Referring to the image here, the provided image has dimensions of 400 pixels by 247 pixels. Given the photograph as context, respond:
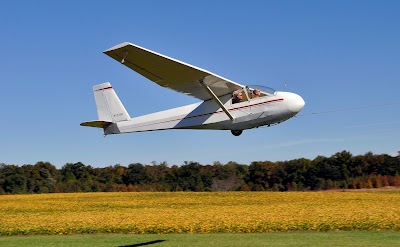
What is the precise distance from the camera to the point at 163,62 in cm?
1512

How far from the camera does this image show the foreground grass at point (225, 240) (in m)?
19.5

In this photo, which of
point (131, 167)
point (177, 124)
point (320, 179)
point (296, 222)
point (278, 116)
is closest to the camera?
point (278, 116)

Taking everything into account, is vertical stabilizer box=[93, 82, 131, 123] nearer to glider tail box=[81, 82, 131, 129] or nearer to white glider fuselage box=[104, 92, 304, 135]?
glider tail box=[81, 82, 131, 129]

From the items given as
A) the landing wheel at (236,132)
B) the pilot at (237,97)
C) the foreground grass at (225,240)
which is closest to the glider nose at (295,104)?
the pilot at (237,97)

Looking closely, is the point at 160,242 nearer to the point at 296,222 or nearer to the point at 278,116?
the point at 296,222

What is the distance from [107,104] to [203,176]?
199 feet

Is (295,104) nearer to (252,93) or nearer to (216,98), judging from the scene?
(252,93)

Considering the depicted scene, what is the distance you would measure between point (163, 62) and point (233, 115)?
7.74 feet

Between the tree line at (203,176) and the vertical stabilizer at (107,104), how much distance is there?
54555mm

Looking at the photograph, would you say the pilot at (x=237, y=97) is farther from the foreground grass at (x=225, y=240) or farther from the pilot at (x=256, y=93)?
the foreground grass at (x=225, y=240)

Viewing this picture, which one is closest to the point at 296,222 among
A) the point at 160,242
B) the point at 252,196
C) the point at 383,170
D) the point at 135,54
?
the point at 160,242

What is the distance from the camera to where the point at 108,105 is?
22.5 m

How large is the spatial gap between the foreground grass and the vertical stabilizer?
15.5 ft

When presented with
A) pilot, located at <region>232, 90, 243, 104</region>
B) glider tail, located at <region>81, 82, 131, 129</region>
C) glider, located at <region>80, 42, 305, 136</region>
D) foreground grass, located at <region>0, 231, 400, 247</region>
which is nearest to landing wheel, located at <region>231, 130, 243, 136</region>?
glider, located at <region>80, 42, 305, 136</region>
